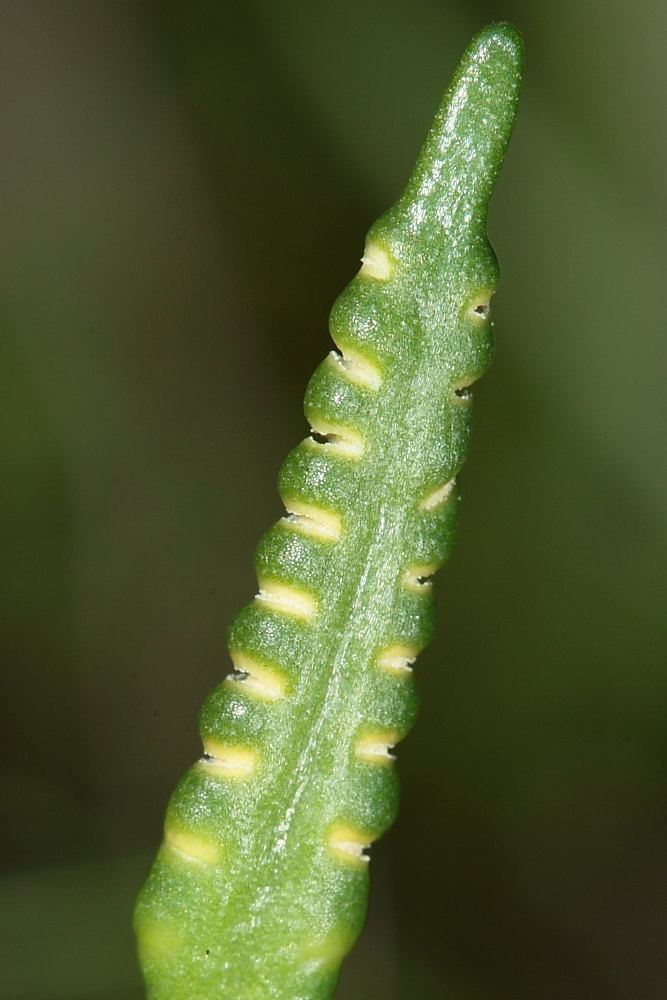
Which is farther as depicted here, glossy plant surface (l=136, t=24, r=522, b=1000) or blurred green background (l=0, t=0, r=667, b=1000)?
blurred green background (l=0, t=0, r=667, b=1000)

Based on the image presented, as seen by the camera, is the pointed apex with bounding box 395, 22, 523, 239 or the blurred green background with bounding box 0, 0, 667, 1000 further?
the blurred green background with bounding box 0, 0, 667, 1000

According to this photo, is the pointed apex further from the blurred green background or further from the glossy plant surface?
the blurred green background

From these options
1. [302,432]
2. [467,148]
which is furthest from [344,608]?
[302,432]

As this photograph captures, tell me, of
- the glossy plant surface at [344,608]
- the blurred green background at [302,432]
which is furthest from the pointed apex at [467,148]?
the blurred green background at [302,432]

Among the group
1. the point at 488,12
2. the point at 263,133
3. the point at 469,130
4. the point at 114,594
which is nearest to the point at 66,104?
the point at 263,133

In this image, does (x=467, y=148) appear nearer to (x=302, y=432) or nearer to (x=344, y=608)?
(x=344, y=608)

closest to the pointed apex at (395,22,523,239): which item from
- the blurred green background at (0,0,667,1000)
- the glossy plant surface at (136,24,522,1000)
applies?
the glossy plant surface at (136,24,522,1000)

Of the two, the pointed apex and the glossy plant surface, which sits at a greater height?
the pointed apex

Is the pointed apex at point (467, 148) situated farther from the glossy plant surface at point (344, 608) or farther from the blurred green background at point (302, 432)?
the blurred green background at point (302, 432)
